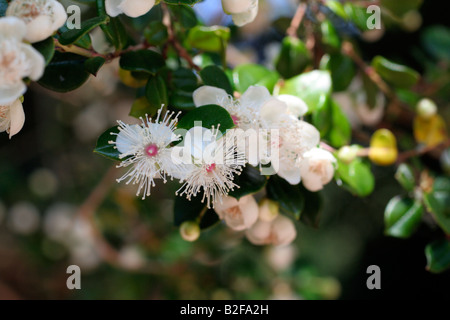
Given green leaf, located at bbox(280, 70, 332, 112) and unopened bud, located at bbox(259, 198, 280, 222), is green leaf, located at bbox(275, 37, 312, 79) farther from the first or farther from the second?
unopened bud, located at bbox(259, 198, 280, 222)

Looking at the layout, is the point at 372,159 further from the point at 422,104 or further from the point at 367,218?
the point at 367,218

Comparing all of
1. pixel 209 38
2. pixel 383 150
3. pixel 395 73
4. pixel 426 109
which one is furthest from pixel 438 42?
pixel 209 38

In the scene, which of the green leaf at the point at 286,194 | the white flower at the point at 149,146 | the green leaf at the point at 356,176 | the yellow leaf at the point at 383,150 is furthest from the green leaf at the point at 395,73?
the white flower at the point at 149,146

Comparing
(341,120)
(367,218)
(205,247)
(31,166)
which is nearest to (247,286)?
(205,247)

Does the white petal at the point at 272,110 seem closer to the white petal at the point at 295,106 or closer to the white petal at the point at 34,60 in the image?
the white petal at the point at 295,106

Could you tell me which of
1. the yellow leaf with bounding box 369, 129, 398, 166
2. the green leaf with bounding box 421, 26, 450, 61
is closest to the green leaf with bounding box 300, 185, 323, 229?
the yellow leaf with bounding box 369, 129, 398, 166

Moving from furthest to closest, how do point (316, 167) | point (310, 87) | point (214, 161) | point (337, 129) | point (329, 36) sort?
point (329, 36), point (337, 129), point (310, 87), point (316, 167), point (214, 161)

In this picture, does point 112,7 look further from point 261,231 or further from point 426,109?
point 426,109
